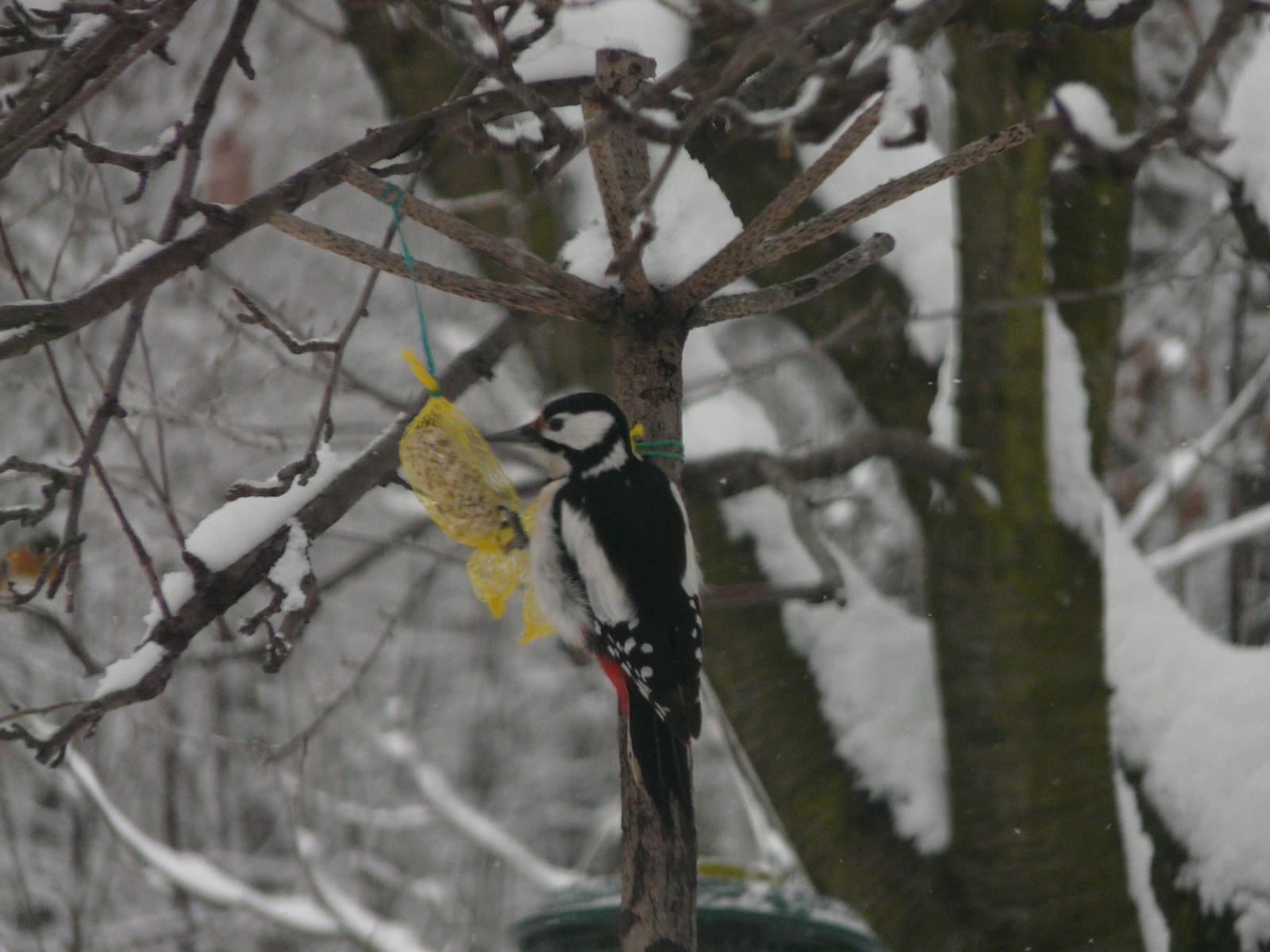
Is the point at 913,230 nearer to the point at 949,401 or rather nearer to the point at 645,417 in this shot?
the point at 949,401

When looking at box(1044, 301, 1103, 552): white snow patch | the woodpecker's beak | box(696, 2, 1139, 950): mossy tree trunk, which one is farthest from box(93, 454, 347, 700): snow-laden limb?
box(1044, 301, 1103, 552): white snow patch

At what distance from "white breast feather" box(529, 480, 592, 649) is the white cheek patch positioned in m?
0.12

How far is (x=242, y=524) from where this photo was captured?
6.41ft

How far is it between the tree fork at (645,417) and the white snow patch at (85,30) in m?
0.88

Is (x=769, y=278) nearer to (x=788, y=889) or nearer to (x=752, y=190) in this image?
(x=752, y=190)

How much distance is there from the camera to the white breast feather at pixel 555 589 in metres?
2.46

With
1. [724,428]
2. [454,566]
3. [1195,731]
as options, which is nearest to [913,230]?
[724,428]

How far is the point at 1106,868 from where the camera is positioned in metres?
3.70

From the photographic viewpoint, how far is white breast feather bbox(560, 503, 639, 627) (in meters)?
2.34

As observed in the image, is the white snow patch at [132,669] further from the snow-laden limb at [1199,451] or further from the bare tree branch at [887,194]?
the snow-laden limb at [1199,451]

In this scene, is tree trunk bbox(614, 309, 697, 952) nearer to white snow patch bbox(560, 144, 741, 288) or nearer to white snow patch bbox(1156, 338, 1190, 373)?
white snow patch bbox(560, 144, 741, 288)

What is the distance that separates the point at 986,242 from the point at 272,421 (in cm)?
589

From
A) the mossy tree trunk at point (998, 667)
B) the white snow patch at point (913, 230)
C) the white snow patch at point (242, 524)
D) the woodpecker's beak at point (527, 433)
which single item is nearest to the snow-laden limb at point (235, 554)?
the white snow patch at point (242, 524)

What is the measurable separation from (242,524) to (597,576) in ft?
2.36
